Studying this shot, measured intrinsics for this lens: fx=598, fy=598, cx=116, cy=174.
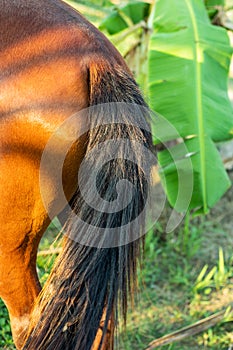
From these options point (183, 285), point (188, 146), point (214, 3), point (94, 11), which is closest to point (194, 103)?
point (188, 146)

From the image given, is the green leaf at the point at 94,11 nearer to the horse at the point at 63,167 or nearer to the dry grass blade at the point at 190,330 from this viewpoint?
the dry grass blade at the point at 190,330

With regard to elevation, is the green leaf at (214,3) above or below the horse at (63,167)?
above

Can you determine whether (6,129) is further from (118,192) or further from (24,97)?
(118,192)

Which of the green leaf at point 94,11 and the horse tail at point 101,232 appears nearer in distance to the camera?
the horse tail at point 101,232

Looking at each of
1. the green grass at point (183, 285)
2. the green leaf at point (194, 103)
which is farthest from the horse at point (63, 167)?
the green leaf at point (194, 103)

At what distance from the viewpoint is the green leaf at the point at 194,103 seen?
10.3 ft

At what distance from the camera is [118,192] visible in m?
1.91

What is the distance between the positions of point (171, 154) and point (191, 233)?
3.16 feet

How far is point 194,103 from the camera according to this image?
312cm

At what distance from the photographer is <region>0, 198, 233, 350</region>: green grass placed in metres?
3.12

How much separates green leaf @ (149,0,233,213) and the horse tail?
114cm

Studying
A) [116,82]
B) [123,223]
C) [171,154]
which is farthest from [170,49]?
[123,223]

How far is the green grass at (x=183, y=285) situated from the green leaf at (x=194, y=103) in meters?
0.53

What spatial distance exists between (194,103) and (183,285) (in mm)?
1153
